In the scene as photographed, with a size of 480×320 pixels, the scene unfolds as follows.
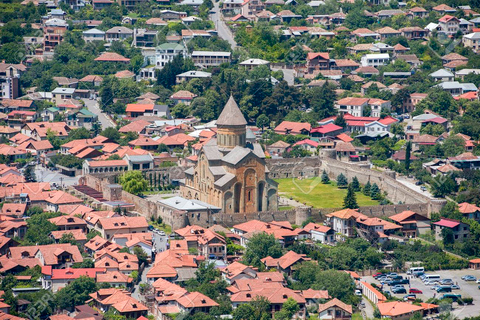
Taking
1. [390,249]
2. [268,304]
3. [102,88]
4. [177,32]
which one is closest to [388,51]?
[177,32]

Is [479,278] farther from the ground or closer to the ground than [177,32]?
closer to the ground

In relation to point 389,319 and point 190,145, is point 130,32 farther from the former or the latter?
point 389,319

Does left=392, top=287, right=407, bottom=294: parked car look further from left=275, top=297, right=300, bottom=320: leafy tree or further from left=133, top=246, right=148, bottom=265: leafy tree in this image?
left=133, top=246, right=148, bottom=265: leafy tree

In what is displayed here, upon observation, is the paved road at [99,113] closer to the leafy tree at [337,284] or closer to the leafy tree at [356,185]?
the leafy tree at [356,185]

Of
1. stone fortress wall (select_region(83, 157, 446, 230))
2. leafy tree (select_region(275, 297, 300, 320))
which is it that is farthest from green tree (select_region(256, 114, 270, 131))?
leafy tree (select_region(275, 297, 300, 320))

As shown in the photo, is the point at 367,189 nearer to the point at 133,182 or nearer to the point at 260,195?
the point at 260,195

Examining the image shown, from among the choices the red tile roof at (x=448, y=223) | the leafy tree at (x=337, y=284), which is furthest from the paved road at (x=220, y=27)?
the leafy tree at (x=337, y=284)

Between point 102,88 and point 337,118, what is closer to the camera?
point 337,118
